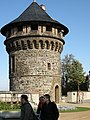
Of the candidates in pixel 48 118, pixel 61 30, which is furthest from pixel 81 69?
pixel 48 118

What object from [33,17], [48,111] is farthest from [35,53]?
[48,111]

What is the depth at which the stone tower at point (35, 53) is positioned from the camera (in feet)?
89.3

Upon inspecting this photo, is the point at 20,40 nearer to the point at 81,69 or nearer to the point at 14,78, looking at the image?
the point at 14,78

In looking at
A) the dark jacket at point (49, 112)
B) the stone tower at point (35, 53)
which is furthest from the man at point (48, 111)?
the stone tower at point (35, 53)

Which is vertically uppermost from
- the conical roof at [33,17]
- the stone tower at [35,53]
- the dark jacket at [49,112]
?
the conical roof at [33,17]

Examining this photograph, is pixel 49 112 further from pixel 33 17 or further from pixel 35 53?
pixel 33 17

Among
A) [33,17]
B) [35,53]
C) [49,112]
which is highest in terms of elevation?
[33,17]

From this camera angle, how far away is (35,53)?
90.2 feet

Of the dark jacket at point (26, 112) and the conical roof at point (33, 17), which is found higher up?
the conical roof at point (33, 17)

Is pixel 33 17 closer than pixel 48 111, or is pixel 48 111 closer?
pixel 48 111

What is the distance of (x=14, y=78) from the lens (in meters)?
28.3

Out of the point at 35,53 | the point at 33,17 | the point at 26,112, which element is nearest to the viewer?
the point at 26,112

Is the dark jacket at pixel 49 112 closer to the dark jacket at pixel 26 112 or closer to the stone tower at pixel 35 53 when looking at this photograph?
the dark jacket at pixel 26 112

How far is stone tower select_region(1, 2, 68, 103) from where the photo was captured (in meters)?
27.2
